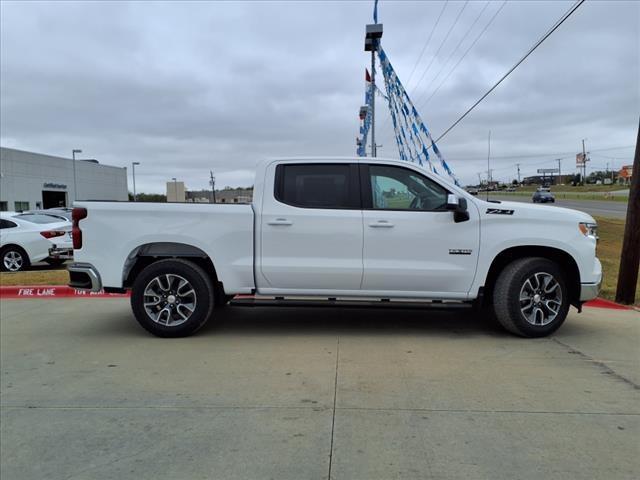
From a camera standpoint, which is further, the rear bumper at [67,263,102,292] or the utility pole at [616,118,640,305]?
the utility pole at [616,118,640,305]

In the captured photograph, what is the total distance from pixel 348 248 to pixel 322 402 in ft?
6.71

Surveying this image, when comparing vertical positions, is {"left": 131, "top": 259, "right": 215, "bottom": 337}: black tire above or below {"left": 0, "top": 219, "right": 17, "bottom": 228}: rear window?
below

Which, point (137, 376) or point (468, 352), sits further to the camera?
point (468, 352)

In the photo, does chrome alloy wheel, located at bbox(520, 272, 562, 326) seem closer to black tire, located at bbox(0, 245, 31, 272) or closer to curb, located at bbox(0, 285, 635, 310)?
curb, located at bbox(0, 285, 635, 310)

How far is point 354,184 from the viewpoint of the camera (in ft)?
18.6

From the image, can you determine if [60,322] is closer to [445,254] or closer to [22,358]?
[22,358]

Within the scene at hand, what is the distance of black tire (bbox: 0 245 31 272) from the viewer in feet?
38.7

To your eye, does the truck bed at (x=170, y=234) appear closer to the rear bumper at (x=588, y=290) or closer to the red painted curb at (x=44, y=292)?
the red painted curb at (x=44, y=292)

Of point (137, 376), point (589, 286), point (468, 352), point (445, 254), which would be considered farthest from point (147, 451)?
point (589, 286)

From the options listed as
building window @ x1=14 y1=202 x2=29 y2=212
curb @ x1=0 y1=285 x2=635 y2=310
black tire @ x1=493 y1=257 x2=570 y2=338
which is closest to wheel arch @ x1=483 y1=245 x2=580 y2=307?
black tire @ x1=493 y1=257 x2=570 y2=338

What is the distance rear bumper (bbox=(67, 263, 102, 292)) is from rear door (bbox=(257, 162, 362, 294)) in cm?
188

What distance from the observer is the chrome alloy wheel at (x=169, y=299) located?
5.60 meters

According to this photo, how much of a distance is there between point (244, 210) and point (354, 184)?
128 cm

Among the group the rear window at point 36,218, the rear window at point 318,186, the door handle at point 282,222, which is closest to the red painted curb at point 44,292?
the door handle at point 282,222
